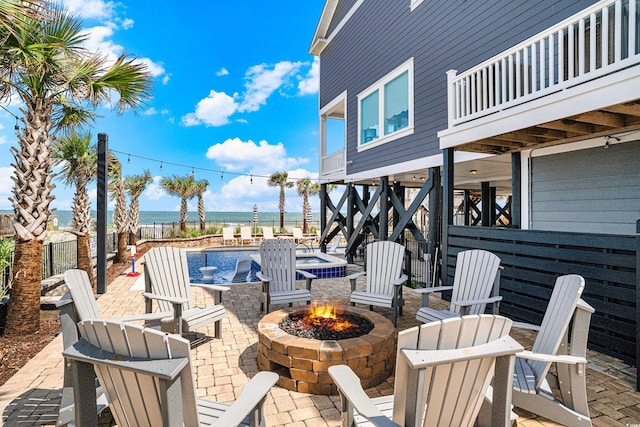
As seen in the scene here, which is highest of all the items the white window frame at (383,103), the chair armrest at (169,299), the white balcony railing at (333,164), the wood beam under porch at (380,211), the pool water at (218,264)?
the white window frame at (383,103)

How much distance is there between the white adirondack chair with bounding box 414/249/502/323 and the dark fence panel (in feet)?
3.22

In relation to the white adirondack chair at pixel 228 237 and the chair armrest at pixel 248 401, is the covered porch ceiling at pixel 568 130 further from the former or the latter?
the white adirondack chair at pixel 228 237

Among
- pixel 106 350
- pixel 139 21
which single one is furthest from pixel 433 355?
pixel 139 21

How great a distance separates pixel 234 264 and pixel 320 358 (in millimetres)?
10221

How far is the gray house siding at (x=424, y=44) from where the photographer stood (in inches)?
215

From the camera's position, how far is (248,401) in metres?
1.63

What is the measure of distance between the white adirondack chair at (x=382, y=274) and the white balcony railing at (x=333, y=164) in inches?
238

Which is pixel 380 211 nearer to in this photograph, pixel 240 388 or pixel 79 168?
pixel 240 388

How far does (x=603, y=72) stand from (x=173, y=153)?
161ft

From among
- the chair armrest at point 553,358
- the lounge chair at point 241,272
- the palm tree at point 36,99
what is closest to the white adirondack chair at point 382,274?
the chair armrest at point 553,358

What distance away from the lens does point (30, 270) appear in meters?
4.43

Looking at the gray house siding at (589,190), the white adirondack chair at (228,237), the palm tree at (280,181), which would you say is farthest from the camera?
the palm tree at (280,181)

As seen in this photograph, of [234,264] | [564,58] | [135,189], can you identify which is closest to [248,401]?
[564,58]

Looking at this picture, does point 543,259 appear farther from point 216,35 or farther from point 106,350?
point 216,35
